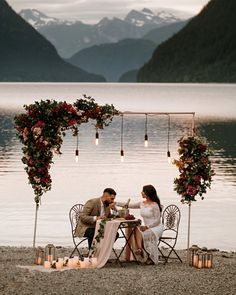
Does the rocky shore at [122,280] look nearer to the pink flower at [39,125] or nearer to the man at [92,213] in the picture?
the man at [92,213]

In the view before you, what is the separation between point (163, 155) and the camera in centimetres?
6288

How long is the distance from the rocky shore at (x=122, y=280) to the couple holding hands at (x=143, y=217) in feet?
1.32

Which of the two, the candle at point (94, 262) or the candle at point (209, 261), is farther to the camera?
the candle at point (209, 261)

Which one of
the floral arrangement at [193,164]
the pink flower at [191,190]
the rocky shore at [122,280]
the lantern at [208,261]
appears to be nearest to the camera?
the rocky shore at [122,280]

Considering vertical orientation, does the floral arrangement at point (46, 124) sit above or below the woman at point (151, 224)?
above

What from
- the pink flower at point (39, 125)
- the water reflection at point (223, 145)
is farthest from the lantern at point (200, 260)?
the water reflection at point (223, 145)

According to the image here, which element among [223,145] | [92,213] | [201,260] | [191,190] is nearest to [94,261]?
[92,213]

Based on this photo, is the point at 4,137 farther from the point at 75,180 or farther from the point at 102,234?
the point at 102,234

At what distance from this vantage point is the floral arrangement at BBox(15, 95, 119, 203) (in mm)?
18891

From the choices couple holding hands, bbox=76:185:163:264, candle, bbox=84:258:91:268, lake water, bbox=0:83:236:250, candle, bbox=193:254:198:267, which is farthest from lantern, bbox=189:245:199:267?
lake water, bbox=0:83:236:250

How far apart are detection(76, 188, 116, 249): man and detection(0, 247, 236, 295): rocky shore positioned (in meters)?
0.81

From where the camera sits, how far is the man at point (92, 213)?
1744 centimetres

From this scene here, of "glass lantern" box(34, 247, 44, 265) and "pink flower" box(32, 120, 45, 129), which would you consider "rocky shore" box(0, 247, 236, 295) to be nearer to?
"glass lantern" box(34, 247, 44, 265)

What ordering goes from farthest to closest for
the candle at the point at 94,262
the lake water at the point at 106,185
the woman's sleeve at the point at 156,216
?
1. the lake water at the point at 106,185
2. the woman's sleeve at the point at 156,216
3. the candle at the point at 94,262
